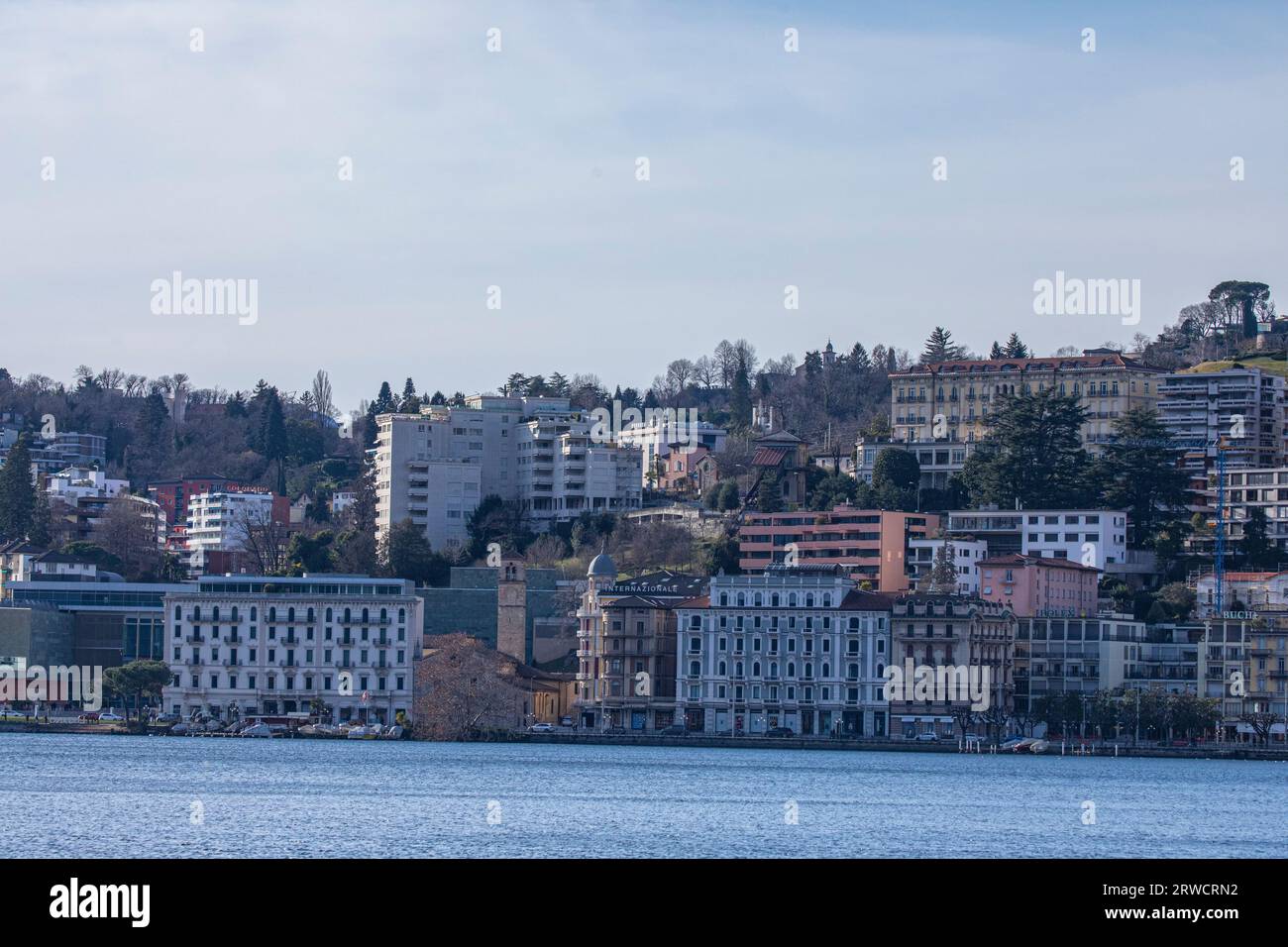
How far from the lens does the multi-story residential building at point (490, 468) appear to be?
134625 millimetres

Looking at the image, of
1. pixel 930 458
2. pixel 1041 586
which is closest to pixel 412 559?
pixel 930 458

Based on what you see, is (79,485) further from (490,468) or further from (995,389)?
(995,389)

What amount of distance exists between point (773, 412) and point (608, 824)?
386 ft

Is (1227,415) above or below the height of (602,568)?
above

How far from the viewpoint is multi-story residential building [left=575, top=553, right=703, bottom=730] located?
104938 millimetres

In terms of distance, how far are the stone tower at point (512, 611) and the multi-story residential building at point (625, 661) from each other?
24.0 feet

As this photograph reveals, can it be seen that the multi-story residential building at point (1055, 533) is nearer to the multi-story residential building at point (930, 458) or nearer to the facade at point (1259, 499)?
the facade at point (1259, 499)

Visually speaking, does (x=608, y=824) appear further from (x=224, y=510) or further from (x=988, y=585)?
(x=224, y=510)

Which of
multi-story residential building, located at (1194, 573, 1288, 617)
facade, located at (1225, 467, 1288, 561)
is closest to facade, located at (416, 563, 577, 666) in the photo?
multi-story residential building, located at (1194, 573, 1288, 617)

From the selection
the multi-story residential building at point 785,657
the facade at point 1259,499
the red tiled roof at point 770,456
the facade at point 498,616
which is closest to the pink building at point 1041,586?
the multi-story residential building at point 785,657

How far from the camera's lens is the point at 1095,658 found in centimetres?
10212

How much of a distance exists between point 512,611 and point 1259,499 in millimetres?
44259
